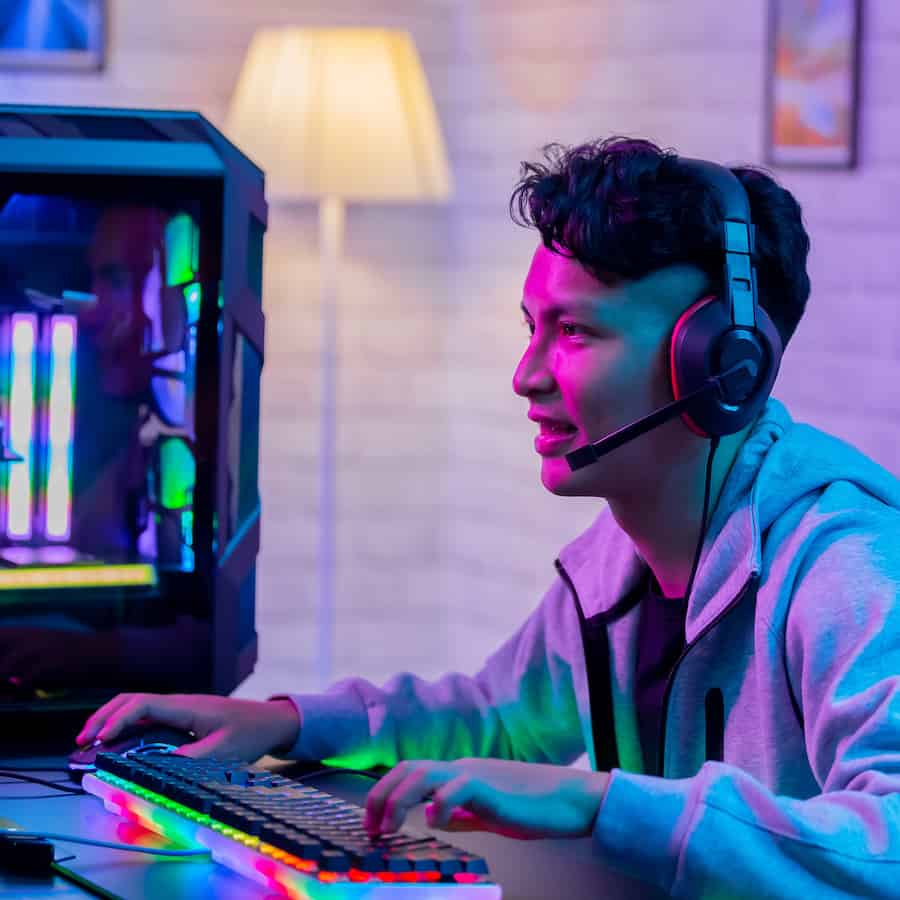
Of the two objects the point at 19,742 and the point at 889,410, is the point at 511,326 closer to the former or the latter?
the point at 889,410

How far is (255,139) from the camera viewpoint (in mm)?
2869

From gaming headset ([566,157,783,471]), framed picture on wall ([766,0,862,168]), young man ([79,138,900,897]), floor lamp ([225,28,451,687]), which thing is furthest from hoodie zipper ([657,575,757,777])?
floor lamp ([225,28,451,687])

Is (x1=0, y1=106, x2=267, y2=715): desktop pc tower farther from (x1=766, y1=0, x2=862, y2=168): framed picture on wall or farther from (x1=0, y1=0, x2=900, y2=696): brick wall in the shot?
(x1=0, y1=0, x2=900, y2=696): brick wall

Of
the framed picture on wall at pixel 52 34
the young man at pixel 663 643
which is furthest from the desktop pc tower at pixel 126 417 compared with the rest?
the framed picture on wall at pixel 52 34

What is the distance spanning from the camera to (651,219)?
1.10 metres

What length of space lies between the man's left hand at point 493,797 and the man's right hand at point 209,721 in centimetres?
35

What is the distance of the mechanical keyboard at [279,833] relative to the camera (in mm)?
820

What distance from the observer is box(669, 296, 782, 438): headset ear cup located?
1.07m

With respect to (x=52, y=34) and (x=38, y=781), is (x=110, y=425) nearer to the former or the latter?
(x=38, y=781)

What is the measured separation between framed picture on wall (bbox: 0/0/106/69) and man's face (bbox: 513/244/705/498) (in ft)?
7.49

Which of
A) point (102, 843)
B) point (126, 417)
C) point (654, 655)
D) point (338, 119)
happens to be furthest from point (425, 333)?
point (102, 843)

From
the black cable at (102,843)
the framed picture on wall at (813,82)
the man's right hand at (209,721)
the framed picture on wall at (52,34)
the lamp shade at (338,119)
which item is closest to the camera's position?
the black cable at (102,843)

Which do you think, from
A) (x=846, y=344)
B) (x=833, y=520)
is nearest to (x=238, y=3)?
(x=846, y=344)

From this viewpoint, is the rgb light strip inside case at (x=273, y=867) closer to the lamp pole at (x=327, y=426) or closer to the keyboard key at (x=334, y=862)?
the keyboard key at (x=334, y=862)
